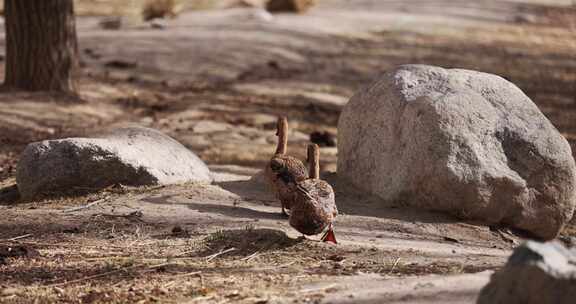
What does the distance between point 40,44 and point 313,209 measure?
5545 mm

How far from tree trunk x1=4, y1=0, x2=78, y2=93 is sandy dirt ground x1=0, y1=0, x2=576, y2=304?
30cm

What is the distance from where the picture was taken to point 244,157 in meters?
8.88

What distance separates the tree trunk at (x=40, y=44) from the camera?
9844 millimetres

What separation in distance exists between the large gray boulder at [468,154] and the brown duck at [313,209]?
1.20m

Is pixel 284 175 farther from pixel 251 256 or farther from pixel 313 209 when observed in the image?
pixel 251 256

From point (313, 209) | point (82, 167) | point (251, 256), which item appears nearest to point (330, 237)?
point (313, 209)

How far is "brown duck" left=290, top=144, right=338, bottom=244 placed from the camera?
5.21 metres

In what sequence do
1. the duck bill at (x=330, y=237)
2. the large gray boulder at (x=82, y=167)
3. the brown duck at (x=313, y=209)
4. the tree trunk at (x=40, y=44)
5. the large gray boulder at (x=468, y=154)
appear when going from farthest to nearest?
the tree trunk at (x=40, y=44), the large gray boulder at (x=82, y=167), the large gray boulder at (x=468, y=154), the duck bill at (x=330, y=237), the brown duck at (x=313, y=209)

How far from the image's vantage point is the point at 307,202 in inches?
206

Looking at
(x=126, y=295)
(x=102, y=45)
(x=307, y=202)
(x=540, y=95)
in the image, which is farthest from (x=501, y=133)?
(x=102, y=45)

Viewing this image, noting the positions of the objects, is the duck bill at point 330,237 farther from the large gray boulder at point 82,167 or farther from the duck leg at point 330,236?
the large gray boulder at point 82,167

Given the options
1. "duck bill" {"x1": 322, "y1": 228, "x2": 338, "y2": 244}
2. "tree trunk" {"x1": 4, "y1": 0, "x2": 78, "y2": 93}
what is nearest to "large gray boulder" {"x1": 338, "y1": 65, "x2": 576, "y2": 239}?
"duck bill" {"x1": 322, "y1": 228, "x2": 338, "y2": 244}

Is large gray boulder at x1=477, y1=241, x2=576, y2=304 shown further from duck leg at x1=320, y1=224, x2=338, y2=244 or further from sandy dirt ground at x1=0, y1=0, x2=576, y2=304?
duck leg at x1=320, y1=224, x2=338, y2=244

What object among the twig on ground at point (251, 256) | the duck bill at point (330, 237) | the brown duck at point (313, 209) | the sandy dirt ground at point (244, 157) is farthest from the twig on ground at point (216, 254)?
the duck bill at point (330, 237)
